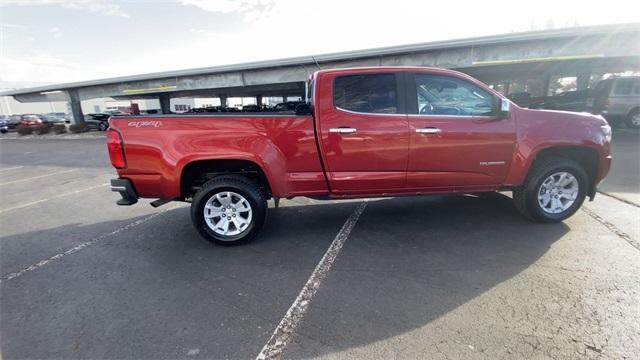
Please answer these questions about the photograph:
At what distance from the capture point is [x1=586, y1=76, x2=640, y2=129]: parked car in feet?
38.7

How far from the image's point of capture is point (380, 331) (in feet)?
7.86

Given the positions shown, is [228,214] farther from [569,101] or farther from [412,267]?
[569,101]

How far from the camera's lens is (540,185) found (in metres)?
4.11

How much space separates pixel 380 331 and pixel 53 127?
33.3m

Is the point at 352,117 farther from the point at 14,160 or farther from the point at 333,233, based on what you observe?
the point at 14,160

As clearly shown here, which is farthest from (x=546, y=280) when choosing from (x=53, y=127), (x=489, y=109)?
(x=53, y=127)

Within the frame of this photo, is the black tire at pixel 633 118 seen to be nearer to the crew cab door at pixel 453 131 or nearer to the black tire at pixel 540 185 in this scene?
the black tire at pixel 540 185

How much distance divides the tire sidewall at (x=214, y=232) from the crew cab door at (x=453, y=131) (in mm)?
1892

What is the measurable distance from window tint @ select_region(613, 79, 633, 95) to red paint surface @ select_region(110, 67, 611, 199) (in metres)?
11.1

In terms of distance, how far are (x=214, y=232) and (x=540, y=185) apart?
13.5 feet

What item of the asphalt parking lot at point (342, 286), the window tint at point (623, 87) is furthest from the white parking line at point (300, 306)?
the window tint at point (623, 87)

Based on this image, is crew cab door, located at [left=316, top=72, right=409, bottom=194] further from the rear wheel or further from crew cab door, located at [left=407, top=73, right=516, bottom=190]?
the rear wheel

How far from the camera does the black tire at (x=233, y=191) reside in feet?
12.5

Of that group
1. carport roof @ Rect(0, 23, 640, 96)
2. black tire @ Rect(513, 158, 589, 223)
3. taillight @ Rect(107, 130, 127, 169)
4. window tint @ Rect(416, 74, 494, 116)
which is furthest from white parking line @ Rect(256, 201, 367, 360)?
carport roof @ Rect(0, 23, 640, 96)
